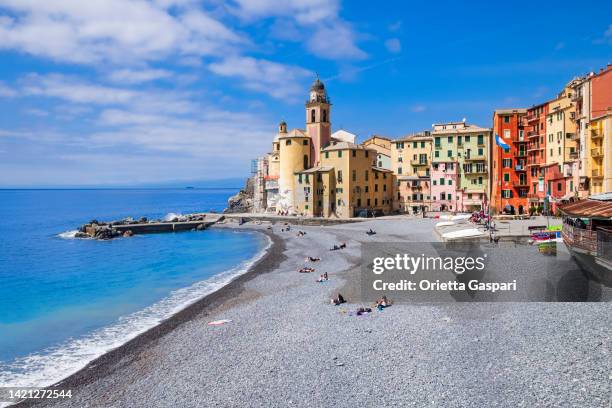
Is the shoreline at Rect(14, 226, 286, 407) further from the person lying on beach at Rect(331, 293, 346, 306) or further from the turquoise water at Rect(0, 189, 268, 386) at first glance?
the person lying on beach at Rect(331, 293, 346, 306)

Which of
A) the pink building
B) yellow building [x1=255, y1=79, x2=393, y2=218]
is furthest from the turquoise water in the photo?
the pink building

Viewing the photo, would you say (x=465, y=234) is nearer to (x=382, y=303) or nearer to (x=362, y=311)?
(x=382, y=303)

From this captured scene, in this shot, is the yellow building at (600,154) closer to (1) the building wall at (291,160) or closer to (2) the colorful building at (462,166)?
(2) the colorful building at (462,166)

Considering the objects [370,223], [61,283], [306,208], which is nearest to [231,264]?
[61,283]

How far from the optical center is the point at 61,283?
1453 inches

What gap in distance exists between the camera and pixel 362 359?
15883mm

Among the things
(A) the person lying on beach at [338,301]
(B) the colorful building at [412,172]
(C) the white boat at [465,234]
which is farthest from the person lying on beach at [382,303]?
(B) the colorful building at [412,172]

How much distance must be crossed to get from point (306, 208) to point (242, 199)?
43.4 m

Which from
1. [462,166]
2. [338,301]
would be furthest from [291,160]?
[338,301]

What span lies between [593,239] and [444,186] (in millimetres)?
45741

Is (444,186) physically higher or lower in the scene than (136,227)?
higher

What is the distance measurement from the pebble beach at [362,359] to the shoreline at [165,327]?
0.10 meters

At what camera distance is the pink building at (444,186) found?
221ft

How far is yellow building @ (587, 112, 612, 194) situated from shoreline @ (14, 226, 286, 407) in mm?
30056
